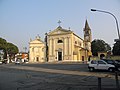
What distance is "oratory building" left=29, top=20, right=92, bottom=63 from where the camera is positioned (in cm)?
8825

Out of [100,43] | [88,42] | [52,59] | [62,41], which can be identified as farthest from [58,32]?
[100,43]

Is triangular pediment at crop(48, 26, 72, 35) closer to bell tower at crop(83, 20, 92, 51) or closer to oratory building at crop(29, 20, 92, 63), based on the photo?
oratory building at crop(29, 20, 92, 63)

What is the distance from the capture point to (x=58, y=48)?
90.9m

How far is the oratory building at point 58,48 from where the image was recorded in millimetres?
88250

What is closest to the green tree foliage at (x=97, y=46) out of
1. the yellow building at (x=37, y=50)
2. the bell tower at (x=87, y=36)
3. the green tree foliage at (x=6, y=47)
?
the bell tower at (x=87, y=36)

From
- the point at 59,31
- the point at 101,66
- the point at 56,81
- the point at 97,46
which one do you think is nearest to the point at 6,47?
the point at 59,31

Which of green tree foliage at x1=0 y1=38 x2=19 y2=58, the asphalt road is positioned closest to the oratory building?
green tree foliage at x1=0 y1=38 x2=19 y2=58

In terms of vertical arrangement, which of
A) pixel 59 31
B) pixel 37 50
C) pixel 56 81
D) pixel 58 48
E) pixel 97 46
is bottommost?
pixel 56 81

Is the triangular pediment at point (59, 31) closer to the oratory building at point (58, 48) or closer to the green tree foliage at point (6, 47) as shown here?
the oratory building at point (58, 48)

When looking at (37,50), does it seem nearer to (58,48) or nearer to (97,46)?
(58,48)

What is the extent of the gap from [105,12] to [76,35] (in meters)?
73.9

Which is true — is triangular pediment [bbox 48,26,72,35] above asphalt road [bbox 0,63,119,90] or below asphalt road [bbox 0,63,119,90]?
above

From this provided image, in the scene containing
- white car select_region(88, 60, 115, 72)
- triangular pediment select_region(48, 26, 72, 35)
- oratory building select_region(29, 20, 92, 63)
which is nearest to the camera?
white car select_region(88, 60, 115, 72)

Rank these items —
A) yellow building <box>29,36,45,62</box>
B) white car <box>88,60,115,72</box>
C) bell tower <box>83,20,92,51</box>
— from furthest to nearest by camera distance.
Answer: bell tower <box>83,20,92,51</box>, yellow building <box>29,36,45,62</box>, white car <box>88,60,115,72</box>
